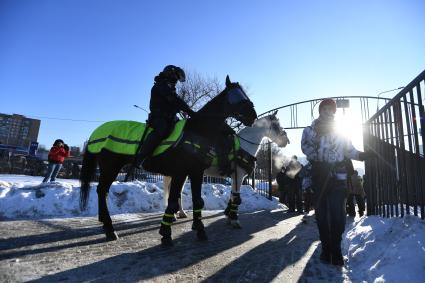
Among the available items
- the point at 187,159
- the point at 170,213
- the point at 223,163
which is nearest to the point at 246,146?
the point at 223,163

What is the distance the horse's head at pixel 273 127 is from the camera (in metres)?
8.86

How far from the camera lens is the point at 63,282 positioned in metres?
3.10

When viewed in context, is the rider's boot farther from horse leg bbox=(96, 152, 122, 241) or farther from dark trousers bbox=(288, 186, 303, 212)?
dark trousers bbox=(288, 186, 303, 212)

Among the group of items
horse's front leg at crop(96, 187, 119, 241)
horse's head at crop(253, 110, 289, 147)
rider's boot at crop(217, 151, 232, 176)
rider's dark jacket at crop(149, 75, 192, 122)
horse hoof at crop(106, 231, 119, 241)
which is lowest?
horse hoof at crop(106, 231, 119, 241)

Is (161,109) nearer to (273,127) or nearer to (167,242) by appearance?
(167,242)

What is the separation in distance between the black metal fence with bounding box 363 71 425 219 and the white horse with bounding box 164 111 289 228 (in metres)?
2.28

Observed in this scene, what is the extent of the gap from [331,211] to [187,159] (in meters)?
2.26

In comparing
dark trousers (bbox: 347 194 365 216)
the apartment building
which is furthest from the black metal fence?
the apartment building

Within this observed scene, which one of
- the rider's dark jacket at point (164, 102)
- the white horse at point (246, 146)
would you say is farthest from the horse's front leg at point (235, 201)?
the rider's dark jacket at point (164, 102)

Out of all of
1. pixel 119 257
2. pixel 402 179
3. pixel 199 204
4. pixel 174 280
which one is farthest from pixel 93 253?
pixel 402 179

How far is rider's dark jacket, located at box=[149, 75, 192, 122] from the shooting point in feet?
17.5

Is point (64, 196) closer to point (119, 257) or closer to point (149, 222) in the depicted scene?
point (149, 222)

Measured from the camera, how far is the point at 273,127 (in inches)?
357

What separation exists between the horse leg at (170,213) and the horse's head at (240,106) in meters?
1.48
